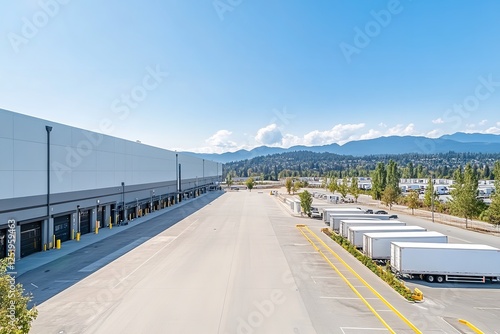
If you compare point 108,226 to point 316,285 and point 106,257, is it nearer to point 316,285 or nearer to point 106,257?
point 106,257

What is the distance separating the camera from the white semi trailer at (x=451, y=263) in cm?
1641

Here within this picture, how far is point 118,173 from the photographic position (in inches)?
1364

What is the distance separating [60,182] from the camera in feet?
80.7

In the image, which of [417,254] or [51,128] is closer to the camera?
[417,254]

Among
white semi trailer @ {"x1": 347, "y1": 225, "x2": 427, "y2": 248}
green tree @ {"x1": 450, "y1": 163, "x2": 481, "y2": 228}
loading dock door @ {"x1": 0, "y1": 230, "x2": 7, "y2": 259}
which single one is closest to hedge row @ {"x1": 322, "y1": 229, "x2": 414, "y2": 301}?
white semi trailer @ {"x1": 347, "y1": 225, "x2": 427, "y2": 248}

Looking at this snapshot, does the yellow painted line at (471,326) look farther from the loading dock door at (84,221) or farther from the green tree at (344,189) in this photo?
the green tree at (344,189)

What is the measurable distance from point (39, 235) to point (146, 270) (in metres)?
11.4

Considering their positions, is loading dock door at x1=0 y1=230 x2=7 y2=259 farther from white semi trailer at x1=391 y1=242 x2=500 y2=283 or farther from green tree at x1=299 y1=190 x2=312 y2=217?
green tree at x1=299 y1=190 x2=312 y2=217

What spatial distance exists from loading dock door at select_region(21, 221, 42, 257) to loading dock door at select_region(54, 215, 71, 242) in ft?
6.83

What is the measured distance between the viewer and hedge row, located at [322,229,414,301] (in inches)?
558

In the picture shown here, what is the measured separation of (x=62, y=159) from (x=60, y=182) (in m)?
2.01

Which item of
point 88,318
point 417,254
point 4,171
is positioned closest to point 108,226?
point 4,171

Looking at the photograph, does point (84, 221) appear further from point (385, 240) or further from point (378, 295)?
point (385, 240)

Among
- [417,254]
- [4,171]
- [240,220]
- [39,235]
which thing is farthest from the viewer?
[240,220]
